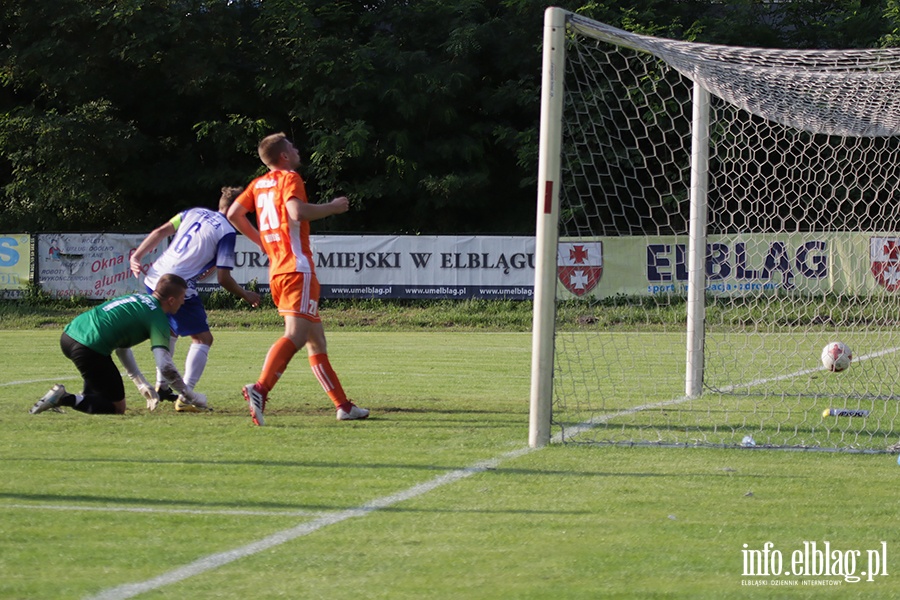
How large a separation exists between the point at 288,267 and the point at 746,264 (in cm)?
833

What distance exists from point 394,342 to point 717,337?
18.7 feet

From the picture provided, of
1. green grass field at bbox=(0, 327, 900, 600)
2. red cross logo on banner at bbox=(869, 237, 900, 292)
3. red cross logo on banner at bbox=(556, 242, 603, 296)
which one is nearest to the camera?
green grass field at bbox=(0, 327, 900, 600)

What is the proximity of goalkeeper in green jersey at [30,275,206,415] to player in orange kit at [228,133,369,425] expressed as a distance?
0.79m

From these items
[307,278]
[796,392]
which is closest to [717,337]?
[796,392]

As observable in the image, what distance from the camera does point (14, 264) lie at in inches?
965

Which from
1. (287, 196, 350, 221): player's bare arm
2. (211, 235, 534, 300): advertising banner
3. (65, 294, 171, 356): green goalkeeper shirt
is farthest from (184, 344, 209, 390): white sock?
(211, 235, 534, 300): advertising banner

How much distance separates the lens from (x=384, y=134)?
30266 mm

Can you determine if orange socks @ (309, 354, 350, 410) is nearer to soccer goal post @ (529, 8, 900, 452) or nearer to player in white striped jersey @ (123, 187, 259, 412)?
player in white striped jersey @ (123, 187, 259, 412)

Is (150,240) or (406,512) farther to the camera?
(150,240)

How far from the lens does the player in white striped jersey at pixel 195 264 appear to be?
864cm

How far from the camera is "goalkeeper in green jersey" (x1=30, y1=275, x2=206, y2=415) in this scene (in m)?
7.90

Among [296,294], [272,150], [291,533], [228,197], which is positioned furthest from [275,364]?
[291,533]

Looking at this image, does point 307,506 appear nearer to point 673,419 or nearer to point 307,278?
point 307,278

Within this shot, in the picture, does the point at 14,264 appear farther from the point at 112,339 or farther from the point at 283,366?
the point at 283,366
